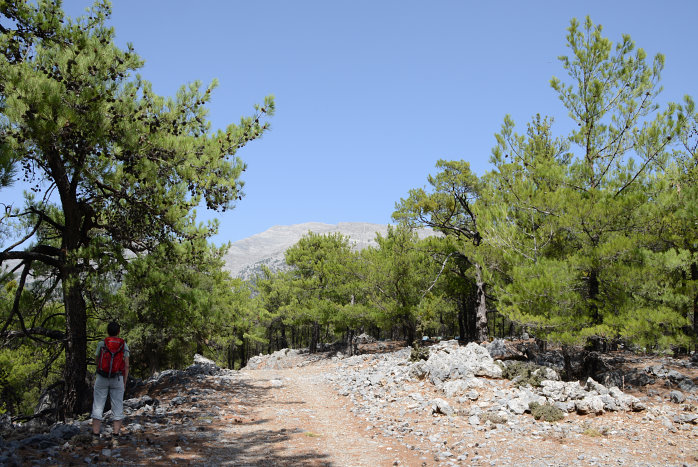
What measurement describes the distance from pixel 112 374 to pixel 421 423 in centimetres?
579

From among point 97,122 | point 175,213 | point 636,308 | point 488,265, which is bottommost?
point 636,308

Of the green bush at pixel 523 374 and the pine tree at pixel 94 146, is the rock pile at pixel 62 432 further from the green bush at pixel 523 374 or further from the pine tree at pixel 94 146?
the green bush at pixel 523 374

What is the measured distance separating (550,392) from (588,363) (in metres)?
3.10

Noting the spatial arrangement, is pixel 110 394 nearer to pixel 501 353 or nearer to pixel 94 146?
pixel 94 146

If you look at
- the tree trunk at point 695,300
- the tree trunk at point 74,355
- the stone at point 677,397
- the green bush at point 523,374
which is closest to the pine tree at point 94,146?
the tree trunk at point 74,355

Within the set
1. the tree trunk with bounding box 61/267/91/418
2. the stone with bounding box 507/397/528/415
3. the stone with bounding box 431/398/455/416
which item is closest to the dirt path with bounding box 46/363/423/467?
the tree trunk with bounding box 61/267/91/418

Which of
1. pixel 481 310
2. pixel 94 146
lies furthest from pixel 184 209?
pixel 481 310

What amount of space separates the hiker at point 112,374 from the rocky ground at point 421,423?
1.39 feet

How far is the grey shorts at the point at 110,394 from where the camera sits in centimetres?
637

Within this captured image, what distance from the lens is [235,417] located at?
9.05 metres

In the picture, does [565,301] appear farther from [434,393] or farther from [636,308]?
[434,393]

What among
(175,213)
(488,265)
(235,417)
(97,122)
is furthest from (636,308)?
(97,122)

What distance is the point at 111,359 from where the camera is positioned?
6535 mm

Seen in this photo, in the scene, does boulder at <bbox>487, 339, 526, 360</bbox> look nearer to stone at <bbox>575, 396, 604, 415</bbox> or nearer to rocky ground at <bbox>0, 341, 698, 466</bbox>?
rocky ground at <bbox>0, 341, 698, 466</bbox>
